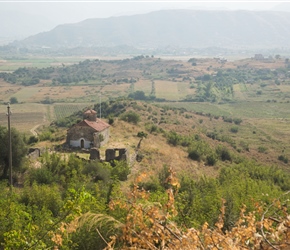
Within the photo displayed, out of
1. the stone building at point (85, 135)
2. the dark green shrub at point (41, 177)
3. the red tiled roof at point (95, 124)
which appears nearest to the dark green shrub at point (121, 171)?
the dark green shrub at point (41, 177)

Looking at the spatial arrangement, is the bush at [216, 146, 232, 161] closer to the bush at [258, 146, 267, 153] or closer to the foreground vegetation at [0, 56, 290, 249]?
the foreground vegetation at [0, 56, 290, 249]

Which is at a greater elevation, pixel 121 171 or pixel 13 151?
pixel 13 151

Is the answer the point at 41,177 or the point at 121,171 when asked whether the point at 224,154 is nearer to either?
the point at 121,171

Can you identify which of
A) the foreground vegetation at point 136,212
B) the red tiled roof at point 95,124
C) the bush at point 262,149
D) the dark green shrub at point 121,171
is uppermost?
the foreground vegetation at point 136,212

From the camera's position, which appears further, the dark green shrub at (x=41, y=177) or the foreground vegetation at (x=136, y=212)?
the dark green shrub at (x=41, y=177)

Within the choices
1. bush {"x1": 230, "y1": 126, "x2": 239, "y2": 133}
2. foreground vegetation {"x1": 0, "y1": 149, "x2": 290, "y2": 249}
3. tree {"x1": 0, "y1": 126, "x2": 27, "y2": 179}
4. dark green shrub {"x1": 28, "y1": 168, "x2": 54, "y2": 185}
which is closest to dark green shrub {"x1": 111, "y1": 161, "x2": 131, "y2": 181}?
foreground vegetation {"x1": 0, "y1": 149, "x2": 290, "y2": 249}

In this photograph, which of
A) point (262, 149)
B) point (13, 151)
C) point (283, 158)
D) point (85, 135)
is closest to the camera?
point (13, 151)

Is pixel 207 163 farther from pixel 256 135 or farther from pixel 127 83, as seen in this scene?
pixel 127 83

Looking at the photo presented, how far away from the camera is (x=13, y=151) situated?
2198 cm

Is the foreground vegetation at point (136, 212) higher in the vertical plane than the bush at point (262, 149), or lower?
higher

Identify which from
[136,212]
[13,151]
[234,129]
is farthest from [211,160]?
[234,129]

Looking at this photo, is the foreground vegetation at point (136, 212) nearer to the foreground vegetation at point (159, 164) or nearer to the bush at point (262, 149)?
the foreground vegetation at point (159, 164)

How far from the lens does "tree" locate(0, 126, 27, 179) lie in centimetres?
2177

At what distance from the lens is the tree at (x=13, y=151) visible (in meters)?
21.8
